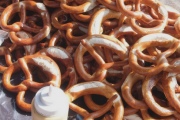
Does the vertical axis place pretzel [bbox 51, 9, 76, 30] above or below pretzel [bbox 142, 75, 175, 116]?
above

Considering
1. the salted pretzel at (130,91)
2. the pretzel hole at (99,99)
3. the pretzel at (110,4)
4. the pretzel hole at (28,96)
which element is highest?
the pretzel at (110,4)

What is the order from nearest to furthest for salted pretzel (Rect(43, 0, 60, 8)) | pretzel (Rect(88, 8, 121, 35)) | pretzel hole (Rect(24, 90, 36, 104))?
pretzel hole (Rect(24, 90, 36, 104))
pretzel (Rect(88, 8, 121, 35))
salted pretzel (Rect(43, 0, 60, 8))

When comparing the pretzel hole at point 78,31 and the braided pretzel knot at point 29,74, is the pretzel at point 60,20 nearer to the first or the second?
the pretzel hole at point 78,31

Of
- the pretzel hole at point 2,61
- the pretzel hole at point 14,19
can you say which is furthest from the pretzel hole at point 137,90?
the pretzel hole at point 14,19

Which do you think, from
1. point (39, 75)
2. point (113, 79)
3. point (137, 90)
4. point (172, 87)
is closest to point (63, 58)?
point (39, 75)

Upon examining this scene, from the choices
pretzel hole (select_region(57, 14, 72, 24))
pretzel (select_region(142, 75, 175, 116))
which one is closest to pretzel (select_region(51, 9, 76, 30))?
pretzel hole (select_region(57, 14, 72, 24))

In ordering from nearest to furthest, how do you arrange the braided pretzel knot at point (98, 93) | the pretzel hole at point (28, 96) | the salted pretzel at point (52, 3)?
1. the braided pretzel knot at point (98, 93)
2. the pretzel hole at point (28, 96)
3. the salted pretzel at point (52, 3)

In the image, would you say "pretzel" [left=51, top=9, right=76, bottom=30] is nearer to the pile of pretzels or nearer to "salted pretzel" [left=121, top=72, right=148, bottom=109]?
the pile of pretzels

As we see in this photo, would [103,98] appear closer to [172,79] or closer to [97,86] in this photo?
[97,86]
